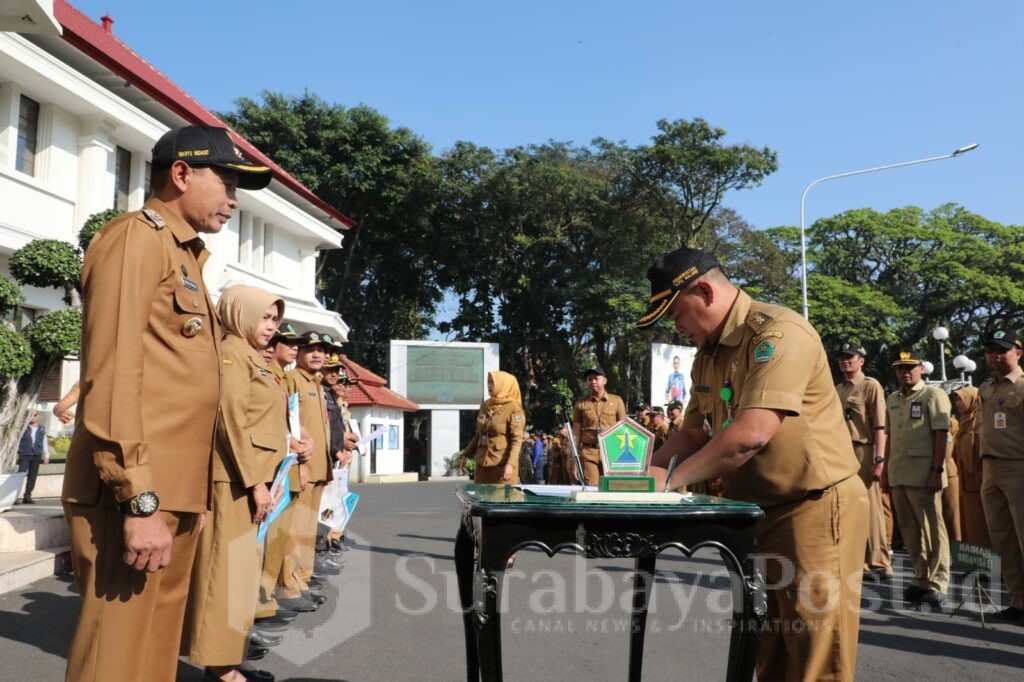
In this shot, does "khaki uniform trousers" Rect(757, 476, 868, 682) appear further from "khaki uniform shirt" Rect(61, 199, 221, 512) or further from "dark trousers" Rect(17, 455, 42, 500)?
"dark trousers" Rect(17, 455, 42, 500)

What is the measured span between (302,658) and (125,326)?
2.95 metres

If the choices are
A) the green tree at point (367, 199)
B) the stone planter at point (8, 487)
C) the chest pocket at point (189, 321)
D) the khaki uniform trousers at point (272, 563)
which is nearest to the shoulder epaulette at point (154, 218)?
the chest pocket at point (189, 321)

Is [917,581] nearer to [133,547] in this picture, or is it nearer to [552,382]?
[133,547]

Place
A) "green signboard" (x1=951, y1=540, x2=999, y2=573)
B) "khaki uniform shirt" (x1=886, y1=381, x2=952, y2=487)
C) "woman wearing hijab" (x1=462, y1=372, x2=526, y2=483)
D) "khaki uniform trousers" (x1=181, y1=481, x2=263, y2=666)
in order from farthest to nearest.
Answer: "woman wearing hijab" (x1=462, y1=372, x2=526, y2=483) → "khaki uniform shirt" (x1=886, y1=381, x2=952, y2=487) → "green signboard" (x1=951, y1=540, x2=999, y2=573) → "khaki uniform trousers" (x1=181, y1=481, x2=263, y2=666)

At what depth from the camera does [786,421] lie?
2838 millimetres

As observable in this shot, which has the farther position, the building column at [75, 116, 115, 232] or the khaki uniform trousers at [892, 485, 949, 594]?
the building column at [75, 116, 115, 232]

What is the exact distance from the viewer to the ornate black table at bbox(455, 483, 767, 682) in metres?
2.43

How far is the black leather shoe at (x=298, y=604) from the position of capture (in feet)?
19.3

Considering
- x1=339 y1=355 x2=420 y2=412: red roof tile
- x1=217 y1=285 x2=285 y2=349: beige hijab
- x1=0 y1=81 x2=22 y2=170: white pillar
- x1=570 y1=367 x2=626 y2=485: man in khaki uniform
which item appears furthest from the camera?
x1=339 y1=355 x2=420 y2=412: red roof tile

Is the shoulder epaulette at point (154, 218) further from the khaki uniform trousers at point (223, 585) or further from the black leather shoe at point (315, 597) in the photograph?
the black leather shoe at point (315, 597)

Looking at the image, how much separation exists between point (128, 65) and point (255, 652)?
15.0 metres

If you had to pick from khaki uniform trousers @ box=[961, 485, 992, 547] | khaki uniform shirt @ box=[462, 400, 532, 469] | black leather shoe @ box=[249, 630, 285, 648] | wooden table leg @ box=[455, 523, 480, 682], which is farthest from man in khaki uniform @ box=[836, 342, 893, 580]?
wooden table leg @ box=[455, 523, 480, 682]

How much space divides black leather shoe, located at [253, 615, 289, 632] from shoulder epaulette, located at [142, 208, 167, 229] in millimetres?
3546

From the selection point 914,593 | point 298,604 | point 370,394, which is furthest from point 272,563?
point 370,394
